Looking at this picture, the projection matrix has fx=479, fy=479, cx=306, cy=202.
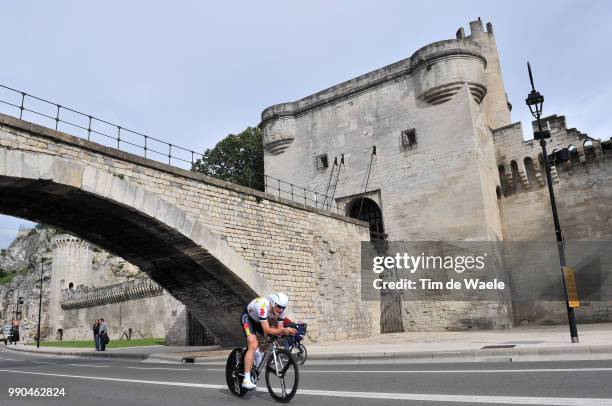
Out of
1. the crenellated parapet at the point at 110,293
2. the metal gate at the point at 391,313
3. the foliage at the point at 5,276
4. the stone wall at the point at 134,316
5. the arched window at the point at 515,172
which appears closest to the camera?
the metal gate at the point at 391,313

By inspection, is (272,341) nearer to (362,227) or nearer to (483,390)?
(483,390)

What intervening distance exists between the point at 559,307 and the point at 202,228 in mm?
15958

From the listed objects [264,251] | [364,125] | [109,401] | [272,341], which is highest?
→ [364,125]

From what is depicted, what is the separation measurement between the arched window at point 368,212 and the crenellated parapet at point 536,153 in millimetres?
6210

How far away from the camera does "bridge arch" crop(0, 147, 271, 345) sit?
1140 centimetres

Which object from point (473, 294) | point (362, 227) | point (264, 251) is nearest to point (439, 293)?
point (473, 294)

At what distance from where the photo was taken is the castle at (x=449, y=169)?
67.9 feet

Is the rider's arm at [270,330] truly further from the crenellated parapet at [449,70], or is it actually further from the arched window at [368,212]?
the crenellated parapet at [449,70]

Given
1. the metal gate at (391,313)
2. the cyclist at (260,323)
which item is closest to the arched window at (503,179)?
the metal gate at (391,313)

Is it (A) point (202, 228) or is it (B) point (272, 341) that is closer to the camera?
(B) point (272, 341)

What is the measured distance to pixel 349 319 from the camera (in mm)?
19312

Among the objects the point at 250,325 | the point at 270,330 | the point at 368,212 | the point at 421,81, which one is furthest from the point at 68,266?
the point at 270,330

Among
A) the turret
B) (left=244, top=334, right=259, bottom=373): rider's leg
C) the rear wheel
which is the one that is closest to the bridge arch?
the rear wheel

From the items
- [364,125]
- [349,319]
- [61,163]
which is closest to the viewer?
[61,163]
